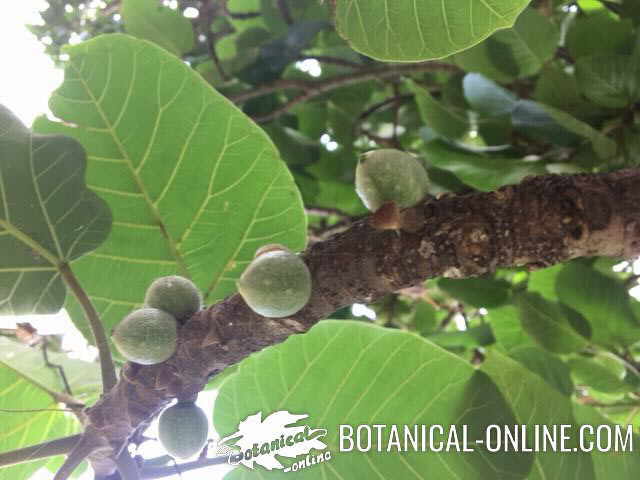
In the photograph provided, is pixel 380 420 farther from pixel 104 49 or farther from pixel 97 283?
pixel 104 49

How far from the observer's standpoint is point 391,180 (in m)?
0.65

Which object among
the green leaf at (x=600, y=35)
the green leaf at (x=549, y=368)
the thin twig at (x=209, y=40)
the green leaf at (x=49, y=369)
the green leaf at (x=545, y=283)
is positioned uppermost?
the thin twig at (x=209, y=40)

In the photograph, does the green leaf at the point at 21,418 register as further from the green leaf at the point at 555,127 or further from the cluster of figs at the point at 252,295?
the green leaf at the point at 555,127

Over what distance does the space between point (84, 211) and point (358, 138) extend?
1.28m

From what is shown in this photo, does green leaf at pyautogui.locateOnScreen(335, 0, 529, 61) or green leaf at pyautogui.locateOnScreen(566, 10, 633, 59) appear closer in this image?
green leaf at pyautogui.locateOnScreen(335, 0, 529, 61)

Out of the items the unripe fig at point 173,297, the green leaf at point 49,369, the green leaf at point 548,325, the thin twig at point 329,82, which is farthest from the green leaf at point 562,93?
the green leaf at point 49,369

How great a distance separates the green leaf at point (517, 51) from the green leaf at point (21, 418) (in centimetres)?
113

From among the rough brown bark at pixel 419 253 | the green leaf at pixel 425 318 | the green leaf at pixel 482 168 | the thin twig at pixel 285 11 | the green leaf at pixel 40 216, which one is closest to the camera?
the rough brown bark at pixel 419 253

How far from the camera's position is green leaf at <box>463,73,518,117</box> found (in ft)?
4.72


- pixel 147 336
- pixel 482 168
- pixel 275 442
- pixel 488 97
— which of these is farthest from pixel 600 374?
pixel 147 336

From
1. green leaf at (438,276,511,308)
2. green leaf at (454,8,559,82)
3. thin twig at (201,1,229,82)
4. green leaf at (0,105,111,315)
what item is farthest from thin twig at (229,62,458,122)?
green leaf at (0,105,111,315)

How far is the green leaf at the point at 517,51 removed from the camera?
136cm

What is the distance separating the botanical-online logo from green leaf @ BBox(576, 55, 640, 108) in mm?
889

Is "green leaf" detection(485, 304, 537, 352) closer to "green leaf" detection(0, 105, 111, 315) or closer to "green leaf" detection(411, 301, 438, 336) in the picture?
"green leaf" detection(411, 301, 438, 336)
